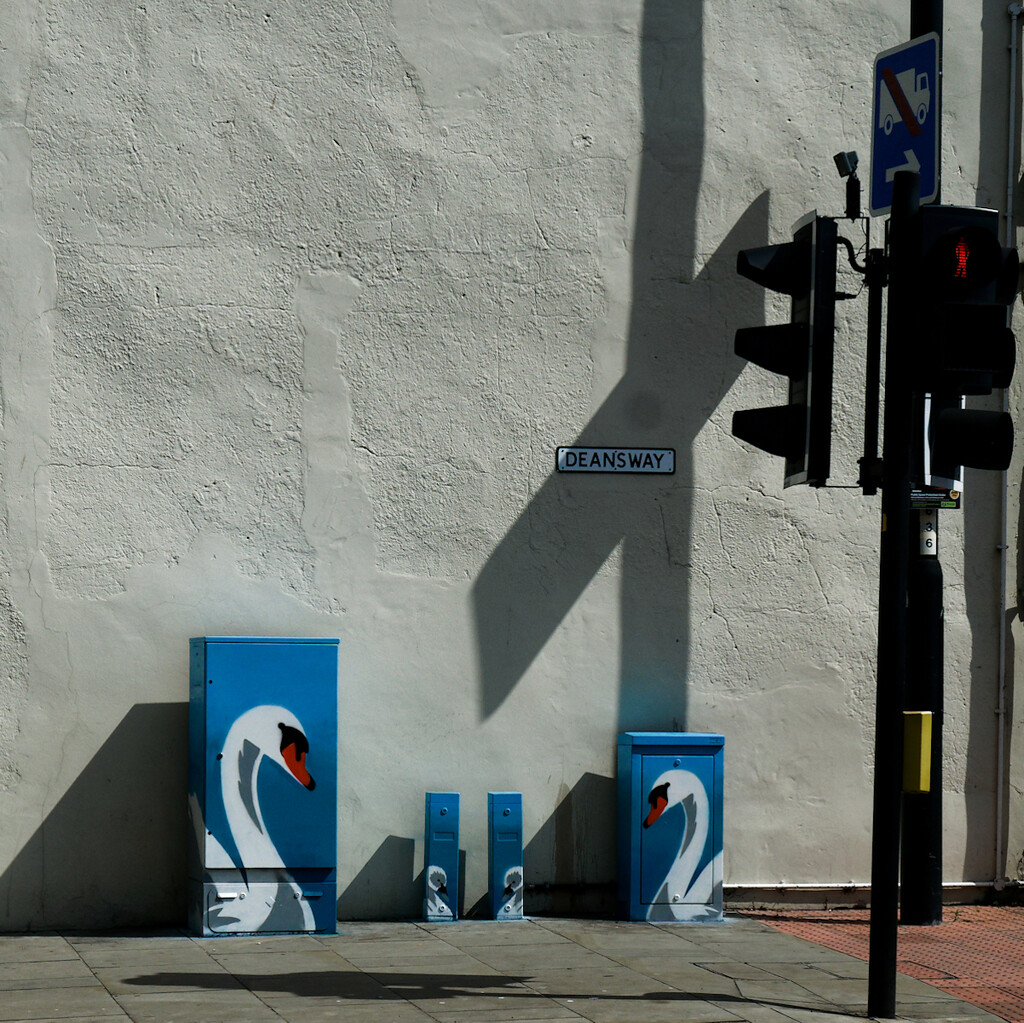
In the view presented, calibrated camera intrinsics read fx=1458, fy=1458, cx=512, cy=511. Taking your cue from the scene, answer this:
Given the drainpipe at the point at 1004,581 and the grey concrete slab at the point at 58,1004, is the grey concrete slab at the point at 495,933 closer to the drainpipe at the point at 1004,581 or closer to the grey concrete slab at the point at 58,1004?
the grey concrete slab at the point at 58,1004

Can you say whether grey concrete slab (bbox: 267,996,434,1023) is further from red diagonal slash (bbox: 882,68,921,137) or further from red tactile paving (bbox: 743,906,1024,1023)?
red diagonal slash (bbox: 882,68,921,137)

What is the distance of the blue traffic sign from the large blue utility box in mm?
4173

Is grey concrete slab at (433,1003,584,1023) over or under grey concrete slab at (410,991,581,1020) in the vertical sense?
over

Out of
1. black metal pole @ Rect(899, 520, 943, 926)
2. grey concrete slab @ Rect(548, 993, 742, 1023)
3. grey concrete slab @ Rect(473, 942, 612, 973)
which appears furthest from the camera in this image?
black metal pole @ Rect(899, 520, 943, 926)

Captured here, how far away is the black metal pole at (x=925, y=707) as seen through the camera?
8805 millimetres

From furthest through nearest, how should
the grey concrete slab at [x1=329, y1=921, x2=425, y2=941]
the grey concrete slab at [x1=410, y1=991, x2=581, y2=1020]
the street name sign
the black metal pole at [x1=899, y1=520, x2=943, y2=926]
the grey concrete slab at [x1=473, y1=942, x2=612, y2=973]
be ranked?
the street name sign → the black metal pole at [x1=899, y1=520, x2=943, y2=926] → the grey concrete slab at [x1=329, y1=921, x2=425, y2=941] → the grey concrete slab at [x1=473, y1=942, x2=612, y2=973] → the grey concrete slab at [x1=410, y1=991, x2=581, y2=1020]

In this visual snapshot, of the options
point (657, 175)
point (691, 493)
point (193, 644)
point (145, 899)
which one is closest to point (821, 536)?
point (691, 493)

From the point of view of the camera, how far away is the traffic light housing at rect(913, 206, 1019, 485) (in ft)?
20.7

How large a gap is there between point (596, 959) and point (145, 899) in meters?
2.66

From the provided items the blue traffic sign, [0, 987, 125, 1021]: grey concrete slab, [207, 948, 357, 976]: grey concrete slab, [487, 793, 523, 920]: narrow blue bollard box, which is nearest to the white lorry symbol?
the blue traffic sign

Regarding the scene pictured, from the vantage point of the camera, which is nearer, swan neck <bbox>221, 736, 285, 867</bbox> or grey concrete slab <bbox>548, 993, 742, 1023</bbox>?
grey concrete slab <bbox>548, 993, 742, 1023</bbox>

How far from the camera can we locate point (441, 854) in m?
8.48

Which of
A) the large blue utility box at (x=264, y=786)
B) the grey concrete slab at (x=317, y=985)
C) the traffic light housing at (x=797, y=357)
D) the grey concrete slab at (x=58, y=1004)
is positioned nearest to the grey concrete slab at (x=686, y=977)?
the grey concrete slab at (x=317, y=985)

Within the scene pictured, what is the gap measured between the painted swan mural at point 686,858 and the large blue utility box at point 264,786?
195 cm
